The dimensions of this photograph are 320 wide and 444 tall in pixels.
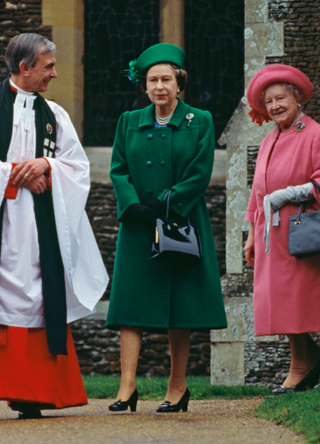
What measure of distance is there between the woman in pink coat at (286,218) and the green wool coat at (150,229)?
447mm

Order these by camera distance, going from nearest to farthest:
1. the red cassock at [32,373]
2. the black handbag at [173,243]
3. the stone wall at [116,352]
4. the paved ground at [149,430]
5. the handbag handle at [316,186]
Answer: the paved ground at [149,430] → the red cassock at [32,373] → the black handbag at [173,243] → the handbag handle at [316,186] → the stone wall at [116,352]

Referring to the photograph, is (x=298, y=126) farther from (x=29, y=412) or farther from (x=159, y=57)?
(x=29, y=412)

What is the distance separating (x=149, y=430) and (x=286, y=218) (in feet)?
5.77

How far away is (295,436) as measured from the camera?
11.2 ft

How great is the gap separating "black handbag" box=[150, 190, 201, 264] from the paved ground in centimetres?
83

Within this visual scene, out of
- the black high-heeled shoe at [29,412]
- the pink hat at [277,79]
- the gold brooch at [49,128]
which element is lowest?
the black high-heeled shoe at [29,412]

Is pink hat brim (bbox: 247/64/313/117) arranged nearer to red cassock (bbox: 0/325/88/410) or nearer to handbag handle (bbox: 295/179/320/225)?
handbag handle (bbox: 295/179/320/225)

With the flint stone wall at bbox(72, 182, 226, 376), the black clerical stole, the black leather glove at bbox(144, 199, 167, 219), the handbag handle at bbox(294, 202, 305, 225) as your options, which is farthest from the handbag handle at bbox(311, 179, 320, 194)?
the flint stone wall at bbox(72, 182, 226, 376)

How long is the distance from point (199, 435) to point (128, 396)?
0.86m

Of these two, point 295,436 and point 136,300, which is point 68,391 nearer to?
point 136,300

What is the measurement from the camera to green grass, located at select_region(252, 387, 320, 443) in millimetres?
3408

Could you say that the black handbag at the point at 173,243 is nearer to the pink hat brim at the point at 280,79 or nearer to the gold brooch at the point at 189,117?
the gold brooch at the point at 189,117

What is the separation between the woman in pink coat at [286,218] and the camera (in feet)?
15.4

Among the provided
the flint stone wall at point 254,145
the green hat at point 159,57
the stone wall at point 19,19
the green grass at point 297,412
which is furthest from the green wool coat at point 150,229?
the stone wall at point 19,19
